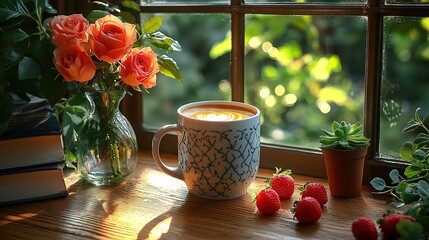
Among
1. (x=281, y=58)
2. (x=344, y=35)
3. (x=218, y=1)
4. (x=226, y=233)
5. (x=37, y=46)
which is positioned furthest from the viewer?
(x=281, y=58)

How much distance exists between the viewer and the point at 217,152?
1.04m

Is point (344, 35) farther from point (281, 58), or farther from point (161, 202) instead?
point (161, 202)

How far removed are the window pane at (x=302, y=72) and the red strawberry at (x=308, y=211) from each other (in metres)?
0.53

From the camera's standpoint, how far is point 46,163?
3.59 feet

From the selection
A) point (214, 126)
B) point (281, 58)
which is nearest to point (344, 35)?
point (281, 58)

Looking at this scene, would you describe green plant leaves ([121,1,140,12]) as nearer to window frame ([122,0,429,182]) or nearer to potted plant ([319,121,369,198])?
window frame ([122,0,429,182])

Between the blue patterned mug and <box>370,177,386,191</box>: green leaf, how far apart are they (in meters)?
Result: 0.21

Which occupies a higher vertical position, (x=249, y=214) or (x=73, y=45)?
(x=73, y=45)

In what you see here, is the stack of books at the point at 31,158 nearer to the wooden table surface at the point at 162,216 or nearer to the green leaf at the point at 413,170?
the wooden table surface at the point at 162,216

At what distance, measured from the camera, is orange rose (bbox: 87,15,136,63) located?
1.03 m

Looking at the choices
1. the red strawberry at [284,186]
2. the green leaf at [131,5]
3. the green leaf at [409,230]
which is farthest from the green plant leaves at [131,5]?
the green leaf at [409,230]

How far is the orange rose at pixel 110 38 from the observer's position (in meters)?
1.03

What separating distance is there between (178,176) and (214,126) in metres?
0.15

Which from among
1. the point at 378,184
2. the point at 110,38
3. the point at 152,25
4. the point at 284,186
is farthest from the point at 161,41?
the point at 378,184
